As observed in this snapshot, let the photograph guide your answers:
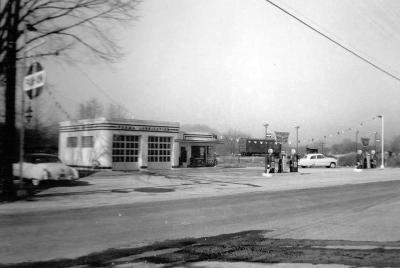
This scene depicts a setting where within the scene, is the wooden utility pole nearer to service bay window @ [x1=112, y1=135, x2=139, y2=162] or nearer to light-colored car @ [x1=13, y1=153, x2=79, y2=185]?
light-colored car @ [x1=13, y1=153, x2=79, y2=185]

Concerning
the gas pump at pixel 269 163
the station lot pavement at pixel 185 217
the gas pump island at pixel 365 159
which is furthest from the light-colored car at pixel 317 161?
the station lot pavement at pixel 185 217

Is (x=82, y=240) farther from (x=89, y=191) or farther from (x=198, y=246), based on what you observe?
(x=89, y=191)

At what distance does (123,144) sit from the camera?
34156mm

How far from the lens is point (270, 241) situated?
8555mm

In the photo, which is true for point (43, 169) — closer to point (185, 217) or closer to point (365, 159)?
point (185, 217)

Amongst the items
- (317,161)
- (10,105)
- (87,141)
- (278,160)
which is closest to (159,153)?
(87,141)

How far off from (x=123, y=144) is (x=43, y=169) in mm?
14529

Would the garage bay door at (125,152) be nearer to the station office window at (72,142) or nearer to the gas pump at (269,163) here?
the station office window at (72,142)

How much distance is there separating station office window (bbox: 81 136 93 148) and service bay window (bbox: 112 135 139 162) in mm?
2603

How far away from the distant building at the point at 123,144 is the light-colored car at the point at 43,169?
1222 centimetres

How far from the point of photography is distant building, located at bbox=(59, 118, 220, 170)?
110 ft

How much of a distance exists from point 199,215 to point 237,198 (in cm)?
456

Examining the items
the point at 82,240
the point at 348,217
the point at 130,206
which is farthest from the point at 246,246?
the point at 130,206

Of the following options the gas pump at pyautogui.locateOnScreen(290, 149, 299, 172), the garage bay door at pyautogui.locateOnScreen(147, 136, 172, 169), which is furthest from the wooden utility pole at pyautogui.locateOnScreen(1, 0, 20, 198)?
the gas pump at pyautogui.locateOnScreen(290, 149, 299, 172)
